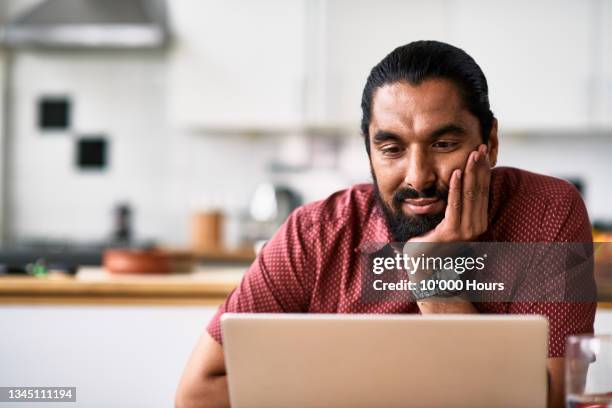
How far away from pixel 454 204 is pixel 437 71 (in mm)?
226

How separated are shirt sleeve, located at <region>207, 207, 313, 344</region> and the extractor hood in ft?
7.52

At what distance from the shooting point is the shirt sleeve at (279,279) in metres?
1.42

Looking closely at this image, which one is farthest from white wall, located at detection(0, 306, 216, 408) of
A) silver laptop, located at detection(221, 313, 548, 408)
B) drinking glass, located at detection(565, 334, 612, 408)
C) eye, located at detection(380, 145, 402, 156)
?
drinking glass, located at detection(565, 334, 612, 408)

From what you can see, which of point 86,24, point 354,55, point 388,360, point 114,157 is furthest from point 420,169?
point 114,157

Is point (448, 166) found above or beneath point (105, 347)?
above

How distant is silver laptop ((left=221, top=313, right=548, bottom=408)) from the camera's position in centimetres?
83

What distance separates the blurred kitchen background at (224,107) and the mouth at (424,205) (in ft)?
5.04

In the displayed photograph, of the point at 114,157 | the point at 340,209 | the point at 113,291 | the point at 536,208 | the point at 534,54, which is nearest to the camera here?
the point at 536,208

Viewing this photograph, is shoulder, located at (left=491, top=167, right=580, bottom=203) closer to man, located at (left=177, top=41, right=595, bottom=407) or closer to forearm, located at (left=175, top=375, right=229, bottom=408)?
man, located at (left=177, top=41, right=595, bottom=407)

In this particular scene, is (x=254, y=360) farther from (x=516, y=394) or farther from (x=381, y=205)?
(x=381, y=205)

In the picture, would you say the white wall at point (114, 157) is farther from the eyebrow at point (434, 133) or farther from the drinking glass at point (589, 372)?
the drinking glass at point (589, 372)

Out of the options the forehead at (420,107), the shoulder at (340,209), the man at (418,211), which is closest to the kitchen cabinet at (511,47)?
the shoulder at (340,209)

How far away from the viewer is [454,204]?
1.28 metres

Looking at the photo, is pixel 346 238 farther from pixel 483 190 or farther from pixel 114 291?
pixel 114 291
